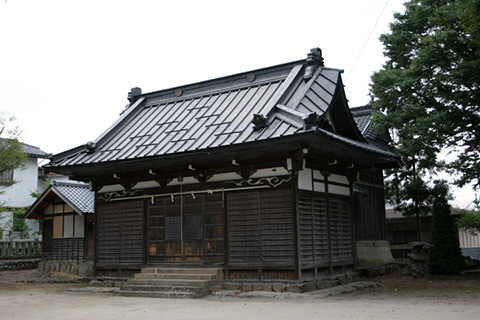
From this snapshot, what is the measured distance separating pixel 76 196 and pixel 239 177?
1179 cm

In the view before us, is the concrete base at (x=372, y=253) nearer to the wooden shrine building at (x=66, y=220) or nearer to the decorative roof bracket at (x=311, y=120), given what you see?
the decorative roof bracket at (x=311, y=120)

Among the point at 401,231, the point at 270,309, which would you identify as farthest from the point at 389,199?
the point at 270,309

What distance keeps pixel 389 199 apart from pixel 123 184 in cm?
1285

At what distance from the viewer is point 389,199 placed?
75.2ft

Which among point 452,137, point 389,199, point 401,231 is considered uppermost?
point 452,137

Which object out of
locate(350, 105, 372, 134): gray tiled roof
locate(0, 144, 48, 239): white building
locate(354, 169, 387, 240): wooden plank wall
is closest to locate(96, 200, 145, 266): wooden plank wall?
locate(354, 169, 387, 240): wooden plank wall

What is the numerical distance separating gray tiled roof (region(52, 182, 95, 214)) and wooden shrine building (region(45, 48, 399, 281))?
4835 mm

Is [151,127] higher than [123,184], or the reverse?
[151,127]

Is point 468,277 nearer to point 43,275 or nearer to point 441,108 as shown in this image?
point 441,108

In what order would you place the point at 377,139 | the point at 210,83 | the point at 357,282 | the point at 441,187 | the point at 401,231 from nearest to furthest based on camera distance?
the point at 357,282, the point at 210,83, the point at 441,187, the point at 377,139, the point at 401,231

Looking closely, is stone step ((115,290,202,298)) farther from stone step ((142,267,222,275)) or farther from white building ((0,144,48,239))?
white building ((0,144,48,239))

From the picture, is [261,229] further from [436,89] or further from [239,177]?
[436,89]

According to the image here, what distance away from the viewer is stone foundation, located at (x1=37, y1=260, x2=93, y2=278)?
21.2 metres

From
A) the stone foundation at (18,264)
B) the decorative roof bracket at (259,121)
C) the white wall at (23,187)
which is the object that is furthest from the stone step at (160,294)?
the white wall at (23,187)
